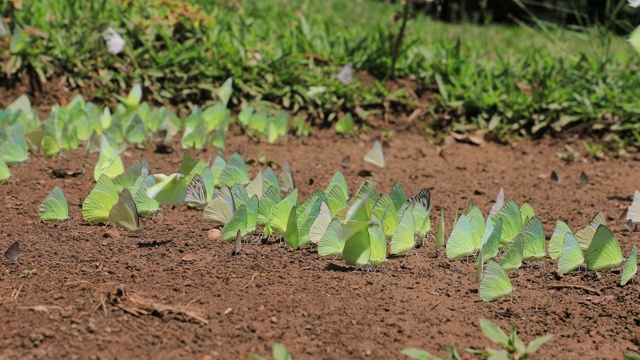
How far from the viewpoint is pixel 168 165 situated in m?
3.62

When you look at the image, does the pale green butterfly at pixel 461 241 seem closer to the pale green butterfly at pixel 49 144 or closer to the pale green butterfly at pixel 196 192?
the pale green butterfly at pixel 196 192

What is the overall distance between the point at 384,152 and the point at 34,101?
1963mm

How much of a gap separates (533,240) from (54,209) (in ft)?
5.00

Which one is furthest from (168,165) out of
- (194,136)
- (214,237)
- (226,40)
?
(226,40)

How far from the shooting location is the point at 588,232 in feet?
8.58

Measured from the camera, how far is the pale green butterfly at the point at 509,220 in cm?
262

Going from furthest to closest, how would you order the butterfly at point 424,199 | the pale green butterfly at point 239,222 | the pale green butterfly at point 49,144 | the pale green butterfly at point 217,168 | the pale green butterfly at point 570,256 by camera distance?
the pale green butterfly at point 49,144 → the pale green butterfly at point 217,168 → the butterfly at point 424,199 → the pale green butterfly at point 239,222 → the pale green butterfly at point 570,256

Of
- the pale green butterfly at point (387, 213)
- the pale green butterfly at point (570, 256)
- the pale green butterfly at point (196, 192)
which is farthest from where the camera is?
the pale green butterfly at point (196, 192)

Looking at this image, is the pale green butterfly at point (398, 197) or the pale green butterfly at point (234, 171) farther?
the pale green butterfly at point (234, 171)

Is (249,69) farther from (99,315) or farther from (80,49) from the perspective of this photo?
(99,315)

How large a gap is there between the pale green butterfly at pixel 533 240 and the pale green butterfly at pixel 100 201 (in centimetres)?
130

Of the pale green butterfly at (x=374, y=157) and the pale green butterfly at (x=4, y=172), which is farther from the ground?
the pale green butterfly at (x=4, y=172)

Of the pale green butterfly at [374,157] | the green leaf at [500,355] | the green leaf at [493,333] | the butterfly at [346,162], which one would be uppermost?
the green leaf at [493,333]

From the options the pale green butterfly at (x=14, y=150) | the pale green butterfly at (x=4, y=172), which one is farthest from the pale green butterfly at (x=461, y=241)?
the pale green butterfly at (x=14, y=150)
